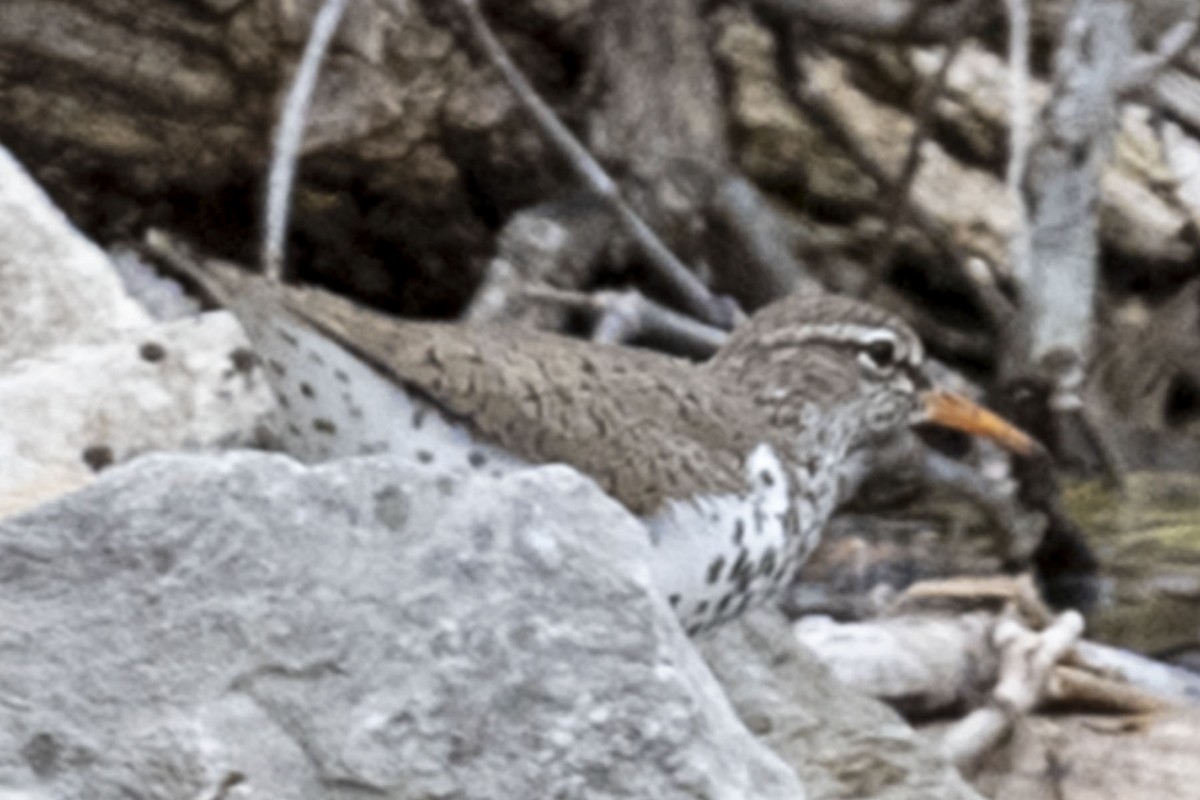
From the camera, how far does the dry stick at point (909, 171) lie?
6.40 metres

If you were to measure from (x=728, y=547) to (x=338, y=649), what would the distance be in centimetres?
165

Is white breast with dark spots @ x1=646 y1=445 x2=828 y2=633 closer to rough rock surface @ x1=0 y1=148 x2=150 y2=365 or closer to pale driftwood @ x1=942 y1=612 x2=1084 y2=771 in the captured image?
pale driftwood @ x1=942 y1=612 x2=1084 y2=771

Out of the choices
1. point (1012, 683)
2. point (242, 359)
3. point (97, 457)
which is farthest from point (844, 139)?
point (97, 457)

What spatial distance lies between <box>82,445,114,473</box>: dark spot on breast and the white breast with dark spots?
36.4 inches

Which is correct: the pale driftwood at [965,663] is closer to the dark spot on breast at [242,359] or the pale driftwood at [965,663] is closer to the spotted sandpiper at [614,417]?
the spotted sandpiper at [614,417]

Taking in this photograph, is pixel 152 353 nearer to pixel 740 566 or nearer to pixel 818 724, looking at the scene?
pixel 740 566

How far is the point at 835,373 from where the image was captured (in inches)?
209

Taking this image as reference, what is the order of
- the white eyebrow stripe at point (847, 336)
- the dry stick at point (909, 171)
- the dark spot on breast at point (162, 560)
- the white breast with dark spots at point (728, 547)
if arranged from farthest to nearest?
the dry stick at point (909, 171) → the white eyebrow stripe at point (847, 336) → the white breast with dark spots at point (728, 547) → the dark spot on breast at point (162, 560)

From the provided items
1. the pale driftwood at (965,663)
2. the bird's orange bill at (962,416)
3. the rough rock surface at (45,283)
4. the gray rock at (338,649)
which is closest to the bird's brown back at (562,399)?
the rough rock surface at (45,283)

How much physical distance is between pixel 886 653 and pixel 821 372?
615 millimetres

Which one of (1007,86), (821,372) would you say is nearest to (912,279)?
(1007,86)

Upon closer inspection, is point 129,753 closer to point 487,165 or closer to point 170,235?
point 170,235

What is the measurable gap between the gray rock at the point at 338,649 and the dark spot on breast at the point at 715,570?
1.32m

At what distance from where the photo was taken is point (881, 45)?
24.5 feet
